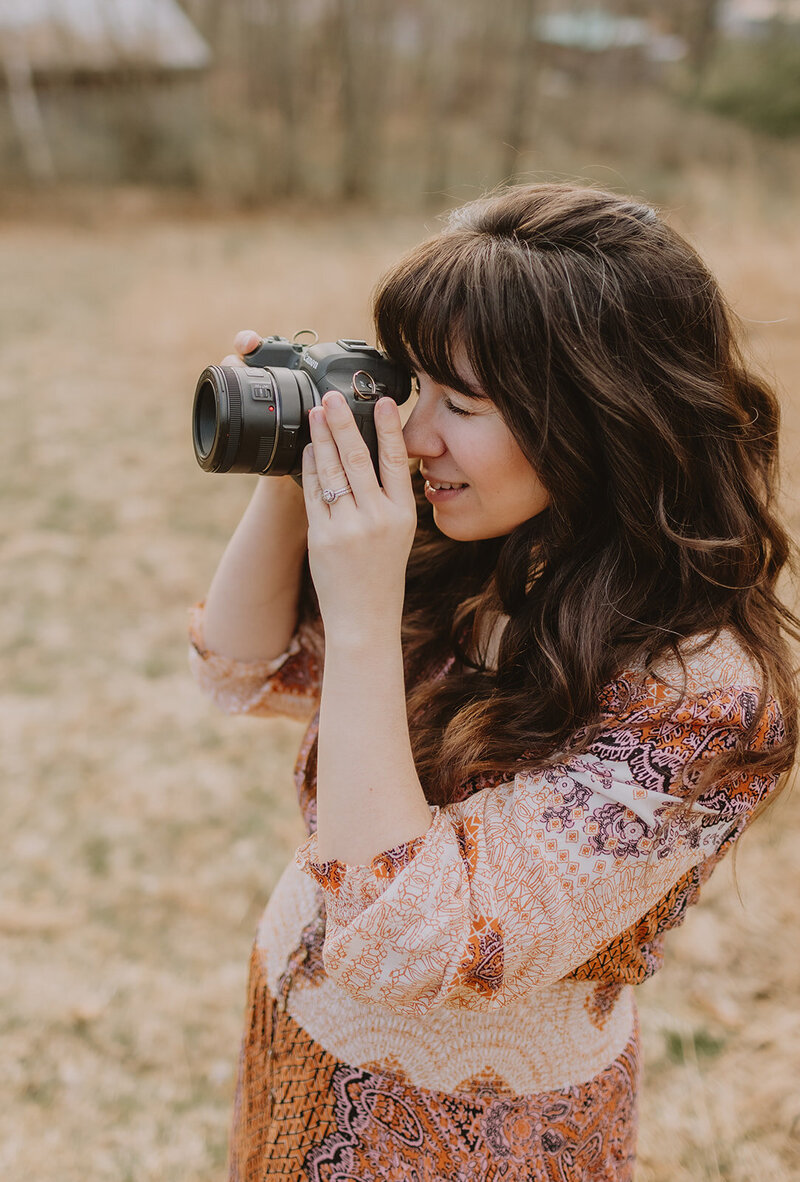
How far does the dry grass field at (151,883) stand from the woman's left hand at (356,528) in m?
0.53

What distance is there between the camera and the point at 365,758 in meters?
0.91

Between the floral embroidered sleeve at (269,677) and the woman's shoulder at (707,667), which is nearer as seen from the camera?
the woman's shoulder at (707,667)

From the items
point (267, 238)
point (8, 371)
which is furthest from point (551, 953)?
point (267, 238)

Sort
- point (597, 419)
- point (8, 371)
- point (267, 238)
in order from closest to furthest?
point (597, 419) < point (8, 371) < point (267, 238)

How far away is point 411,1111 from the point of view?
109 centimetres

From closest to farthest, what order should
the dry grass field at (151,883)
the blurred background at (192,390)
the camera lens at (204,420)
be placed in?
1. the camera lens at (204,420)
2. the dry grass field at (151,883)
3. the blurred background at (192,390)

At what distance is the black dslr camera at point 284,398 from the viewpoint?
1046 millimetres

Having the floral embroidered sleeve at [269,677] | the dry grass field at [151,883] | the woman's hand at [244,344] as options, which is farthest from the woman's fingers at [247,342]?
the dry grass field at [151,883]

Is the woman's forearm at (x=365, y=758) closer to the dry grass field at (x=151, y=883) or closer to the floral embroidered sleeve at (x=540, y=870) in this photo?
the floral embroidered sleeve at (x=540, y=870)

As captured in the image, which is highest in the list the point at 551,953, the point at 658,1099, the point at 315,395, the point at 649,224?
the point at 649,224

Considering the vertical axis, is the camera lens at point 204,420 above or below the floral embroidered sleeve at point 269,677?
above

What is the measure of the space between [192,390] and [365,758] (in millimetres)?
5518

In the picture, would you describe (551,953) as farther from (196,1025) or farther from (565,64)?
(565,64)

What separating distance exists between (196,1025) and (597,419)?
5.90ft
